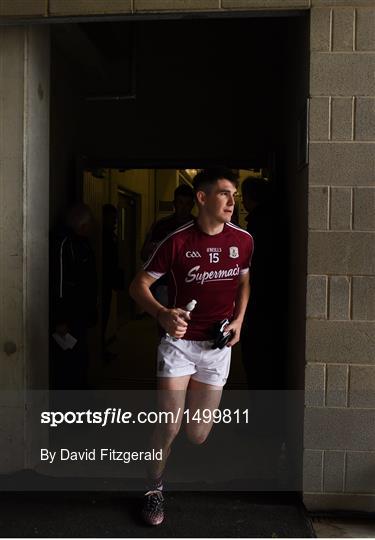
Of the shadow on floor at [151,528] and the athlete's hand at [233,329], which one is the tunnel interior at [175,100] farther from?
the shadow on floor at [151,528]

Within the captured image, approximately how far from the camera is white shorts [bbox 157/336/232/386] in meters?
3.53

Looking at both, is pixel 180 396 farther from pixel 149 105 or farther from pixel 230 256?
pixel 149 105

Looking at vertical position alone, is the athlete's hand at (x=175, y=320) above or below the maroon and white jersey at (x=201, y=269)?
below

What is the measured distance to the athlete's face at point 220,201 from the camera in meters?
3.53

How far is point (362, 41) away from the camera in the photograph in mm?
3494

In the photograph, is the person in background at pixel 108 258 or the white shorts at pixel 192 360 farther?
the person in background at pixel 108 258

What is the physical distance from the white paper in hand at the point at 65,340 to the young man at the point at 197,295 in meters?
1.46

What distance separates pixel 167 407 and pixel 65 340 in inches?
61.8

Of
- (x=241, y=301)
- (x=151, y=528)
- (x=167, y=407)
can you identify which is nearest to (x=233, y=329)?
(x=241, y=301)

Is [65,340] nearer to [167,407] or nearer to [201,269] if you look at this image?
[167,407]

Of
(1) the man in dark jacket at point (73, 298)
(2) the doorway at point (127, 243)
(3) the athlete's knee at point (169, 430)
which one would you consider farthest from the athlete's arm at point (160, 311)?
(2) the doorway at point (127, 243)

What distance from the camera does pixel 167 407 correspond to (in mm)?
3518

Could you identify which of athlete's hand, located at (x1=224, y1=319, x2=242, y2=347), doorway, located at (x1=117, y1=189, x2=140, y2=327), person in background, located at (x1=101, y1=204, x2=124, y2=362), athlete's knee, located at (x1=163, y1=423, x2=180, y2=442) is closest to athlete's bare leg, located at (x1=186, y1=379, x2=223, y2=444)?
A: athlete's knee, located at (x1=163, y1=423, x2=180, y2=442)

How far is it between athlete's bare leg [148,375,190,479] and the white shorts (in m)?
0.04
